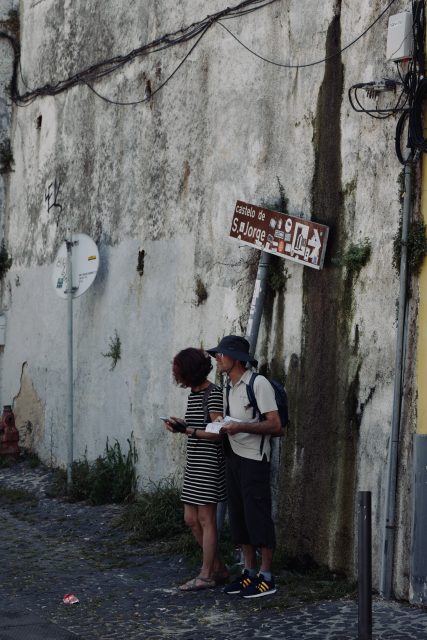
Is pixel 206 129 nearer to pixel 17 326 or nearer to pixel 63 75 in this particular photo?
pixel 63 75

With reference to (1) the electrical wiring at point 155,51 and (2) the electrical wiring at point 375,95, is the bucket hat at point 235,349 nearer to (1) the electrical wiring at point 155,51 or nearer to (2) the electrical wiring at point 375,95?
(2) the electrical wiring at point 375,95

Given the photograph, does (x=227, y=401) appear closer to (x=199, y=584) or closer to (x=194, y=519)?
(x=194, y=519)

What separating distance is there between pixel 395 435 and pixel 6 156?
8.29m

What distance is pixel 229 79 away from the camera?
941 cm

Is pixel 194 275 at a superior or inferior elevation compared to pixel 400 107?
inferior

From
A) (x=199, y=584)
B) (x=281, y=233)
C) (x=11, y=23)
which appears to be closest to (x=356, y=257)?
(x=281, y=233)

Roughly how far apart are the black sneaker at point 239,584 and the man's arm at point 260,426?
0.98 m

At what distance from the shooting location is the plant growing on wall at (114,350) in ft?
36.0

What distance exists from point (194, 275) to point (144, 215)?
118 cm

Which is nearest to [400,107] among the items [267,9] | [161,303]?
[267,9]

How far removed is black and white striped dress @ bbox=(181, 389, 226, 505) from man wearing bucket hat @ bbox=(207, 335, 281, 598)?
0.10m

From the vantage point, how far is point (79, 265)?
1099 cm

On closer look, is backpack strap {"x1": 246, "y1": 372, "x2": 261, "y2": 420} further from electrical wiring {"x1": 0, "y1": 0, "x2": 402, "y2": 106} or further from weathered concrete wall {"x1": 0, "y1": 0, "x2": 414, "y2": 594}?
electrical wiring {"x1": 0, "y1": 0, "x2": 402, "y2": 106}

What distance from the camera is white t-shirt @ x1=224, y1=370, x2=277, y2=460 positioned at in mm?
7422
